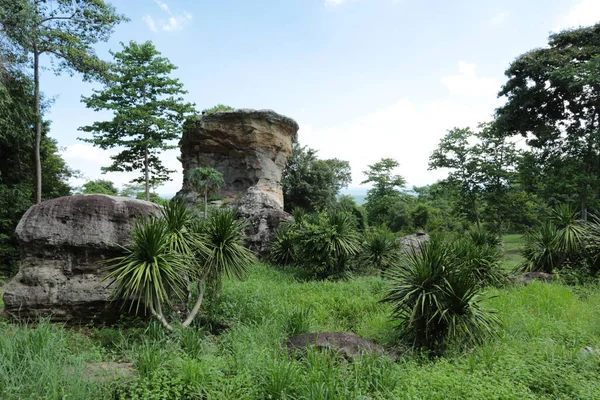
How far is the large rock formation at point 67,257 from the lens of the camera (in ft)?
17.9

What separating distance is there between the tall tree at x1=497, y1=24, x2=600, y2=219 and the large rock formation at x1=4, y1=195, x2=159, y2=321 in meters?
15.6

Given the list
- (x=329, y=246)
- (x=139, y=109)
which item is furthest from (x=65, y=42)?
(x=329, y=246)

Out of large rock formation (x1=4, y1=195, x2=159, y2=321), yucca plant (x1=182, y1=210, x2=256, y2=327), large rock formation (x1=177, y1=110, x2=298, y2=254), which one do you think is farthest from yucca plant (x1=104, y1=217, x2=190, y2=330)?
large rock formation (x1=177, y1=110, x2=298, y2=254)

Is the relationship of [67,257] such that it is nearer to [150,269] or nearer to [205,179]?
[150,269]

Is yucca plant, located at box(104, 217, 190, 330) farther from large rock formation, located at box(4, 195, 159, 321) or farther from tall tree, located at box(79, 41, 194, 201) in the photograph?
tall tree, located at box(79, 41, 194, 201)

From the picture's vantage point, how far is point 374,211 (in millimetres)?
27312

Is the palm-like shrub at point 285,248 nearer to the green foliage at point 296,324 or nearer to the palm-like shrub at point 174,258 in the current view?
the palm-like shrub at point 174,258

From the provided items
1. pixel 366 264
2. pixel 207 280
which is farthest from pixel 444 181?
pixel 207 280

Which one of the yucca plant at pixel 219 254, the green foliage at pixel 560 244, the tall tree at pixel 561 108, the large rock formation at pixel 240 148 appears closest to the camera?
the yucca plant at pixel 219 254

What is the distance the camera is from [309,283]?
855cm

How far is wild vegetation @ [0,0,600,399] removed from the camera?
3.18 metres

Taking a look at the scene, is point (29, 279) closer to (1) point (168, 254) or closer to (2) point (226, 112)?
(1) point (168, 254)

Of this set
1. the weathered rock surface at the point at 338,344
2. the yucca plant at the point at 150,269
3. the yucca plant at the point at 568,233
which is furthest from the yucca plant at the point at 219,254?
the yucca plant at the point at 568,233

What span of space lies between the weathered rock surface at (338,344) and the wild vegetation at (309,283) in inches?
5.3
